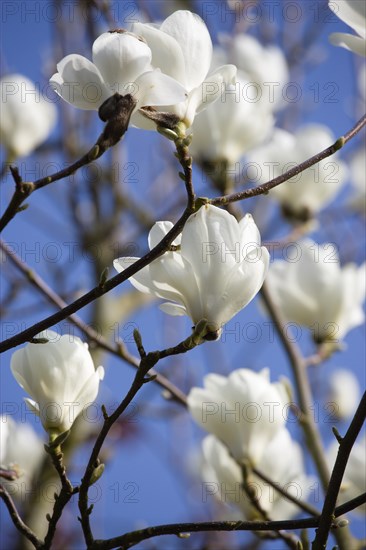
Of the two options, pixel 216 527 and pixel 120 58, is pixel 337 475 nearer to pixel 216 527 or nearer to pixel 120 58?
pixel 216 527

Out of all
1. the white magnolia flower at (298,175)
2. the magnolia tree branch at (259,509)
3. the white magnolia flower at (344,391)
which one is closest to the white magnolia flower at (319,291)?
the white magnolia flower at (298,175)

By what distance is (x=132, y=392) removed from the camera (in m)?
0.66

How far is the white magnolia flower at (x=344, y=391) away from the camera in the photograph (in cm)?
293

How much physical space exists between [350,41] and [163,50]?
0.20m

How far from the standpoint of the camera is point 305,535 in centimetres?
81

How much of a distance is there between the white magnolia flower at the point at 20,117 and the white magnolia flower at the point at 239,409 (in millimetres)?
867

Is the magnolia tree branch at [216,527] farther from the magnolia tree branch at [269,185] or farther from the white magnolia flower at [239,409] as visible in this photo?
the white magnolia flower at [239,409]

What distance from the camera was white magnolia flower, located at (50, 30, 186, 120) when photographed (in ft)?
2.18

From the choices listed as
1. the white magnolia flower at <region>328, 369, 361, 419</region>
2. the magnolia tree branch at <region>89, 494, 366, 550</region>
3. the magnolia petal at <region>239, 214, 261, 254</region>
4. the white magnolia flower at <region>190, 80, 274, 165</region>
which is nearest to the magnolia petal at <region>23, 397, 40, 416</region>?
the magnolia tree branch at <region>89, 494, 366, 550</region>

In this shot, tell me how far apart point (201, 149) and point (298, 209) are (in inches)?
16.0

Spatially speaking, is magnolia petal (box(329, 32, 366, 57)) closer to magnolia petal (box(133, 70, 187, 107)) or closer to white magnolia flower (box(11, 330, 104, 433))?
magnolia petal (box(133, 70, 187, 107))

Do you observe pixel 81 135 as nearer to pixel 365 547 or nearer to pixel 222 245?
pixel 365 547

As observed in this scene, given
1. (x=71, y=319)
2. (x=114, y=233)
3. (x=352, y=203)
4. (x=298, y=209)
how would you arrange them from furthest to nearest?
(x=114, y=233) < (x=352, y=203) < (x=298, y=209) < (x=71, y=319)

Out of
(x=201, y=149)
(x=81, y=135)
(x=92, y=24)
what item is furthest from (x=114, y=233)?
(x=201, y=149)
